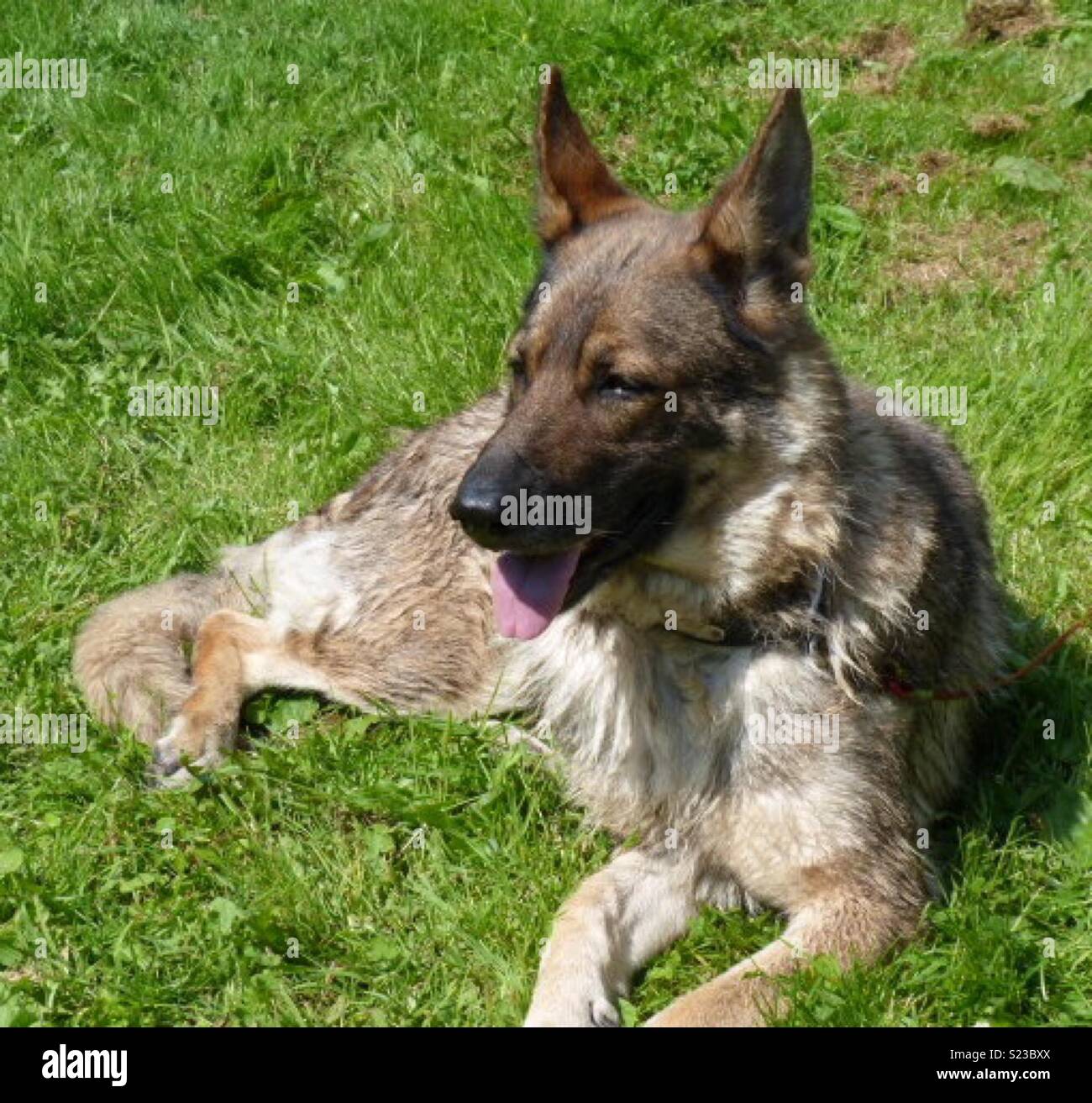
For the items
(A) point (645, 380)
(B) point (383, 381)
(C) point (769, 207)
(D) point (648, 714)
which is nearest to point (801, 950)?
(D) point (648, 714)

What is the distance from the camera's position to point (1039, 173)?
687 centimetres

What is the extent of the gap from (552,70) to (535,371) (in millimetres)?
953

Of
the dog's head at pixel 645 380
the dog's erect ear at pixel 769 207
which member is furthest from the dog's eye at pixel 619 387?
the dog's erect ear at pixel 769 207

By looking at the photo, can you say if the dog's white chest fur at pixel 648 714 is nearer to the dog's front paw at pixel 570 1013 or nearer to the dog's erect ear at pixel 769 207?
the dog's front paw at pixel 570 1013

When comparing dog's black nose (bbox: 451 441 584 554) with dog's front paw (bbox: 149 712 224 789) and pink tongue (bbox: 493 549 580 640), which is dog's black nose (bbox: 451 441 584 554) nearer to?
pink tongue (bbox: 493 549 580 640)

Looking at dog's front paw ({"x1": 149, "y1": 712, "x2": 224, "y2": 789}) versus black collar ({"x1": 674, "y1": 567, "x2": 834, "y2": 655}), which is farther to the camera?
dog's front paw ({"x1": 149, "y1": 712, "x2": 224, "y2": 789})

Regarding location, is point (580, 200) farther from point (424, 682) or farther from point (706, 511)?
point (424, 682)

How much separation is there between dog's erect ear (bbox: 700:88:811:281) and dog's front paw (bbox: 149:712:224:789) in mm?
2136

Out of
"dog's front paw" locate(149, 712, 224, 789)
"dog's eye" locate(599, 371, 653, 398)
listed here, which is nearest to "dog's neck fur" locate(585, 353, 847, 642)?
"dog's eye" locate(599, 371, 653, 398)

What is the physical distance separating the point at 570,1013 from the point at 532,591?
41.7 inches

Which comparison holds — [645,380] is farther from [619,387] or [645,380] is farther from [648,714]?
[648,714]

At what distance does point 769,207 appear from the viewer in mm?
3783

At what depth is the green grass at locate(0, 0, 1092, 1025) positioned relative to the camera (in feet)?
12.9

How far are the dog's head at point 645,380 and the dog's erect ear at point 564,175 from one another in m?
0.35
